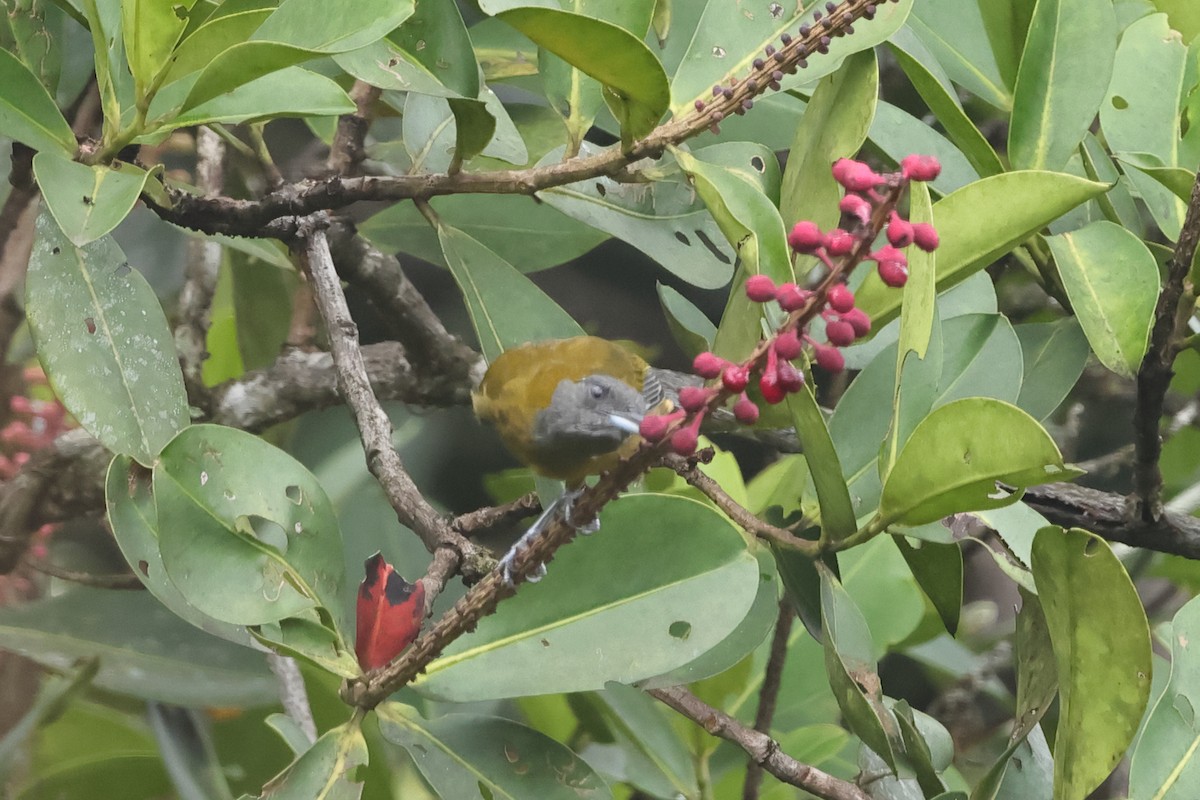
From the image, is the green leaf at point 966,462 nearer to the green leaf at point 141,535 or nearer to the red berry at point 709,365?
the red berry at point 709,365

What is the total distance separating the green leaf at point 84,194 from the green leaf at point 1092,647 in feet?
1.81

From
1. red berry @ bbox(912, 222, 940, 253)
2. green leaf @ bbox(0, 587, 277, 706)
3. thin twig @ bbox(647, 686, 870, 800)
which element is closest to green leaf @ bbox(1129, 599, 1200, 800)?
thin twig @ bbox(647, 686, 870, 800)

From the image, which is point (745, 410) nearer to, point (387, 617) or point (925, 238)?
point (925, 238)

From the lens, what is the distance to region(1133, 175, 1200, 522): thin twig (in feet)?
2.30

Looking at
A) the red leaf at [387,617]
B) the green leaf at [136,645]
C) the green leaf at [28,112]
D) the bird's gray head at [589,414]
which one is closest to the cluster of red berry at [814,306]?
the red leaf at [387,617]

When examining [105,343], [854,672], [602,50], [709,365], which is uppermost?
[602,50]

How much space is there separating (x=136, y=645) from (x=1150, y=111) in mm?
946

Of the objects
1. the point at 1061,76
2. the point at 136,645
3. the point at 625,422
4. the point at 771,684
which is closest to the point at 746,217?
the point at 625,422

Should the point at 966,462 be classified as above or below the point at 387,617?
above

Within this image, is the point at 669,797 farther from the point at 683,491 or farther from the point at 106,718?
the point at 106,718

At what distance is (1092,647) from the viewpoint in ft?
1.93

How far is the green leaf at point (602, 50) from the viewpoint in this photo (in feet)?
1.87

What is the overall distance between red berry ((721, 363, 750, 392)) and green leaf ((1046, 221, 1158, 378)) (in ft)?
1.30

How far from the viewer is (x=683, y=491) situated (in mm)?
933
